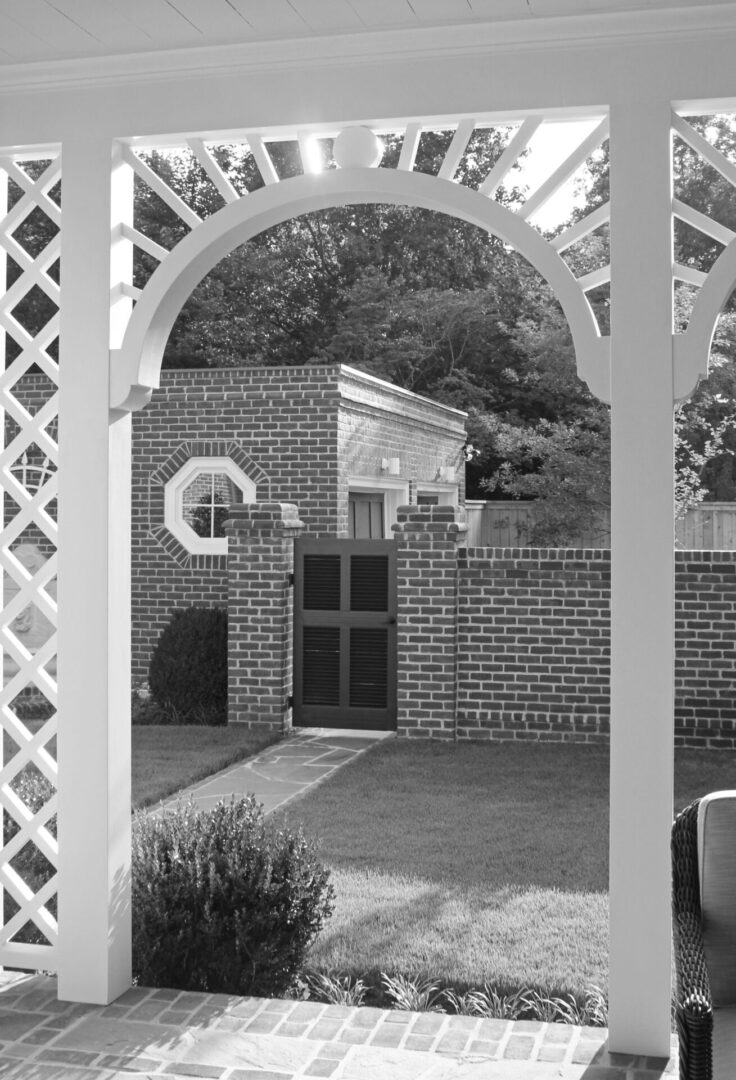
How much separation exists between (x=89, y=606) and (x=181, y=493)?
25.4ft

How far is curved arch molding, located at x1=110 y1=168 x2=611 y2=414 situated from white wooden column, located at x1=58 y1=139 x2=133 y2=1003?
12cm

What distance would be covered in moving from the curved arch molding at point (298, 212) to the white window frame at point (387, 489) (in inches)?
322

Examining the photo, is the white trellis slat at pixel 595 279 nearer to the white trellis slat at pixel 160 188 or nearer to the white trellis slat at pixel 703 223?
the white trellis slat at pixel 703 223

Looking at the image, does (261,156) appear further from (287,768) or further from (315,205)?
(287,768)

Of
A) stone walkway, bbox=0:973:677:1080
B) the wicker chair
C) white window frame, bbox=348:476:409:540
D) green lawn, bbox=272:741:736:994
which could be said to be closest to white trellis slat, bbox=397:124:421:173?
the wicker chair

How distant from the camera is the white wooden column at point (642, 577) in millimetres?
3438

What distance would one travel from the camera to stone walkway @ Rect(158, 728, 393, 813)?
7.22 m

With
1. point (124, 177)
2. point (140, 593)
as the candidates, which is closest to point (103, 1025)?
point (124, 177)

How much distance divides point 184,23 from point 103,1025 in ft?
10.3

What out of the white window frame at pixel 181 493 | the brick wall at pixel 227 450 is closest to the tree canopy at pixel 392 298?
the brick wall at pixel 227 450

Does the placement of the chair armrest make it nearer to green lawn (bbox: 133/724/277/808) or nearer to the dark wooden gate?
green lawn (bbox: 133/724/277/808)

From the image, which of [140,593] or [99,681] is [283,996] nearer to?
[99,681]

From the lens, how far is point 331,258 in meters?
24.5

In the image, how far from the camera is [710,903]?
2902 mm
